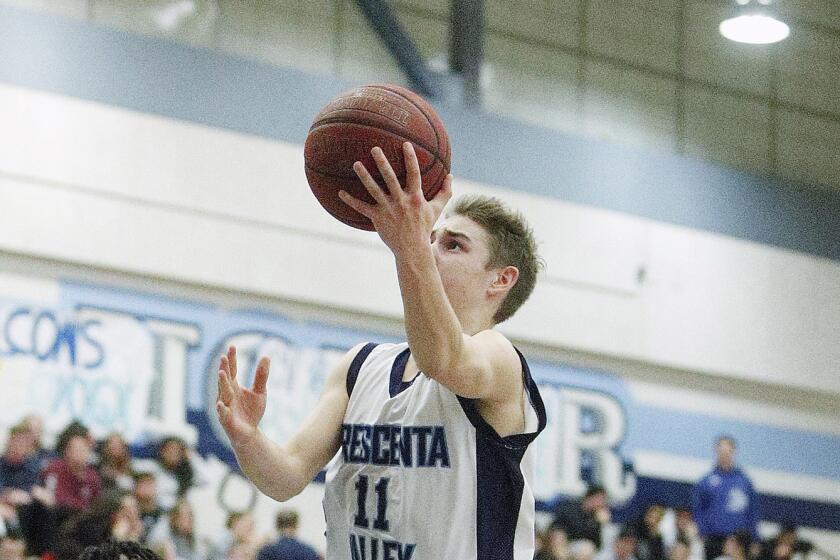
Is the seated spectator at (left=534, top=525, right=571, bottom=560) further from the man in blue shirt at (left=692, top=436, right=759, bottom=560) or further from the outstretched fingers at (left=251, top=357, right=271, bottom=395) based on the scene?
the outstretched fingers at (left=251, top=357, right=271, bottom=395)

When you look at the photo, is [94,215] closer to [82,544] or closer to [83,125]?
[83,125]

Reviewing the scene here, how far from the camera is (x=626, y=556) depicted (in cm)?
1330

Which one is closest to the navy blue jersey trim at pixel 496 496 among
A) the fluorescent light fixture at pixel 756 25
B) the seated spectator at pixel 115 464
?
the seated spectator at pixel 115 464

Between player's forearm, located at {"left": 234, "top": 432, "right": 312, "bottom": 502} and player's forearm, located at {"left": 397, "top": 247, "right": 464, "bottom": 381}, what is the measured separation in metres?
0.80

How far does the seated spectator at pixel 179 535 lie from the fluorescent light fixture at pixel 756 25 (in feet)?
21.5

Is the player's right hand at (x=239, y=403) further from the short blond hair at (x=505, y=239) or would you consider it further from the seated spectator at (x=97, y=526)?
the seated spectator at (x=97, y=526)

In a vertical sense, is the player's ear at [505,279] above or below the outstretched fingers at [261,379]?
above

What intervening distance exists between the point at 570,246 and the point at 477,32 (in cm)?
220

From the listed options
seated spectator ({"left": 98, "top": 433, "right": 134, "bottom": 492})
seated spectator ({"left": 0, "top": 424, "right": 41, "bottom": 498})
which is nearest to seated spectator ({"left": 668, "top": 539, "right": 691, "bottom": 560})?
seated spectator ({"left": 98, "top": 433, "right": 134, "bottom": 492})

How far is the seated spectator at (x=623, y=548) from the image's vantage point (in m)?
13.2

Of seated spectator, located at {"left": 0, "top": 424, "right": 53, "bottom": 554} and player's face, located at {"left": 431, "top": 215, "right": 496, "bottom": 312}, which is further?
seated spectator, located at {"left": 0, "top": 424, "right": 53, "bottom": 554}

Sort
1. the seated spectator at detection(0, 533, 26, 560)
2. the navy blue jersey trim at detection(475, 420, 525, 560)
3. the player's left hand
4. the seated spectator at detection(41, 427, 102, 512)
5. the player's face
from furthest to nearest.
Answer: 1. the seated spectator at detection(41, 427, 102, 512)
2. the seated spectator at detection(0, 533, 26, 560)
3. the player's face
4. the navy blue jersey trim at detection(475, 420, 525, 560)
5. the player's left hand

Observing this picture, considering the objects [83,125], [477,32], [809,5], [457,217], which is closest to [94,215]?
[83,125]

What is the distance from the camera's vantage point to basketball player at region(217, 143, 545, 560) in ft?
14.3
